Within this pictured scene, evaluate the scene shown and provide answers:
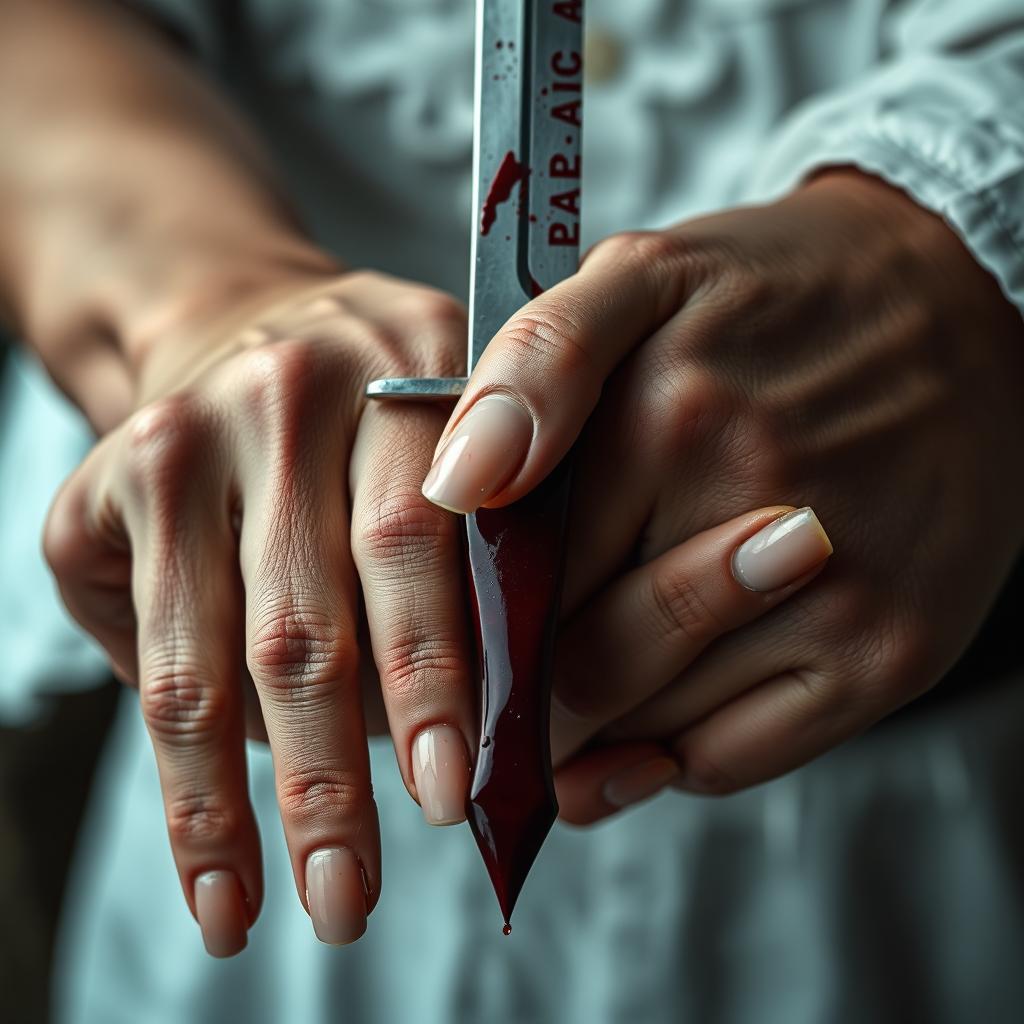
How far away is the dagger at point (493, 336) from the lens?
310 millimetres

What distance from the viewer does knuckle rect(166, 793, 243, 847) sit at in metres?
0.35

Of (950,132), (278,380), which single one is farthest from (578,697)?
(950,132)

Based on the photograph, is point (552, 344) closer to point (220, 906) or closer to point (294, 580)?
point (294, 580)

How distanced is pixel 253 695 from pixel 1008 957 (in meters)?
0.44

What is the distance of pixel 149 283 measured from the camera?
468 mm

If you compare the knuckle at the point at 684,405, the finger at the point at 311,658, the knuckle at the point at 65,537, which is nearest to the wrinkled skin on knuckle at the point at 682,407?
the knuckle at the point at 684,405

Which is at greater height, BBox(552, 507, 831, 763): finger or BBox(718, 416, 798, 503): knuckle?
BBox(718, 416, 798, 503): knuckle

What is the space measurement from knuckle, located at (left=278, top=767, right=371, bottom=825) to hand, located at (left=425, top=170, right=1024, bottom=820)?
0.28 ft

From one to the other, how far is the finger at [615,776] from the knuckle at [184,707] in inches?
5.2

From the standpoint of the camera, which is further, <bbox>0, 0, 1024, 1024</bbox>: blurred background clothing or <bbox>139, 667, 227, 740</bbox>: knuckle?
<bbox>0, 0, 1024, 1024</bbox>: blurred background clothing

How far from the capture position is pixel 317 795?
318 mm

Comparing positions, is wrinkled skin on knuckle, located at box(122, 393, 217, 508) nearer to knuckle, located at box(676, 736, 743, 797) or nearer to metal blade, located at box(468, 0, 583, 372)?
metal blade, located at box(468, 0, 583, 372)

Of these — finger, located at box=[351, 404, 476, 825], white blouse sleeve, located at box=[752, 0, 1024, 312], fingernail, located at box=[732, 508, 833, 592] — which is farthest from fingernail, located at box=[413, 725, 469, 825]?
white blouse sleeve, located at box=[752, 0, 1024, 312]

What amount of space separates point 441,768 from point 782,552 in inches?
4.8
